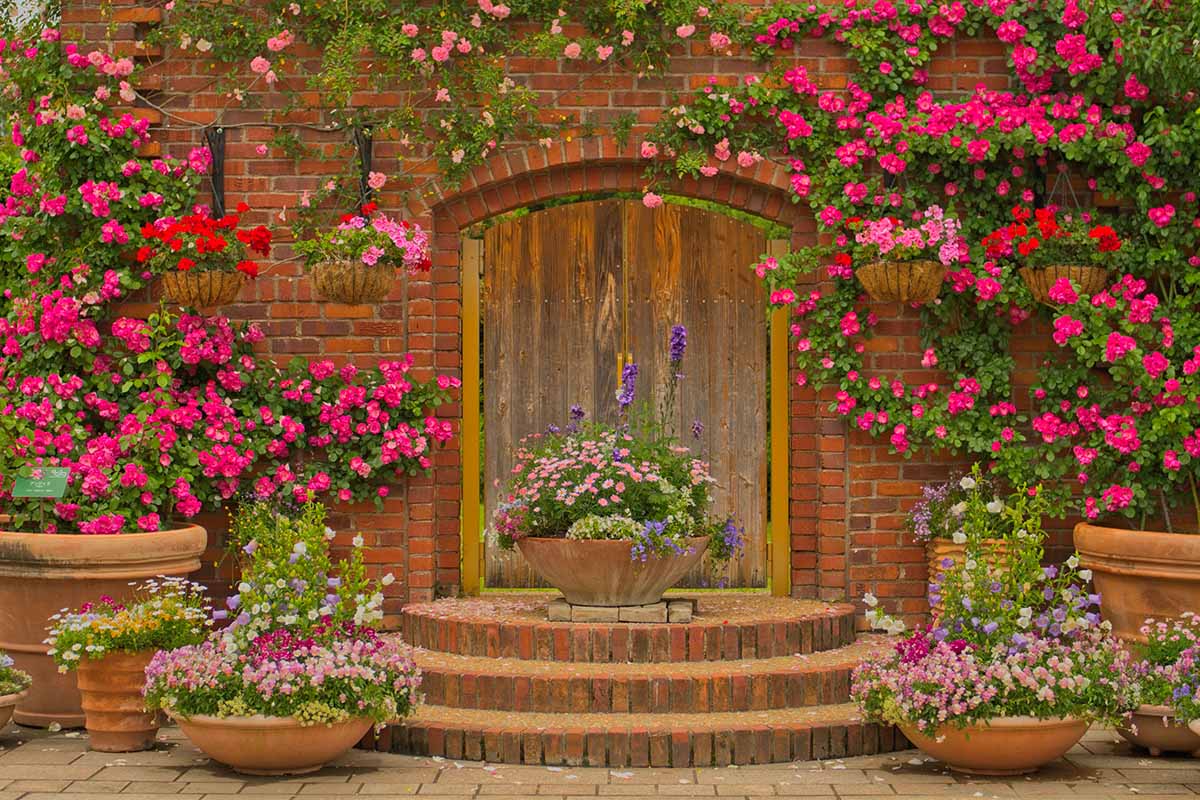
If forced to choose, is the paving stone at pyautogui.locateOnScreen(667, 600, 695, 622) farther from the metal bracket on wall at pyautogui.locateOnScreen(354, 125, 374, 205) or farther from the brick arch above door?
the metal bracket on wall at pyautogui.locateOnScreen(354, 125, 374, 205)

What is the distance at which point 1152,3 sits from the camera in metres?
7.60

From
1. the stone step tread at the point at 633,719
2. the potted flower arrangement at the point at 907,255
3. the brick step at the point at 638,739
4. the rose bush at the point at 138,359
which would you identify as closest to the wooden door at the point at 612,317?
the rose bush at the point at 138,359

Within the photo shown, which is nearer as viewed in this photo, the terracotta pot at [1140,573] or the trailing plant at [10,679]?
the trailing plant at [10,679]

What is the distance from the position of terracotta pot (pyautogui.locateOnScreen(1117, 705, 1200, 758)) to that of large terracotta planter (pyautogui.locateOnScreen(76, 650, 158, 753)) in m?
4.01

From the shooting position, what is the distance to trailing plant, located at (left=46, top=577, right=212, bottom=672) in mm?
A: 6293

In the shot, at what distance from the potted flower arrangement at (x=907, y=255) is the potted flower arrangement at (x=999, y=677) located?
4.99 feet

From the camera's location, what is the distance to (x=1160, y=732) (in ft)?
20.9

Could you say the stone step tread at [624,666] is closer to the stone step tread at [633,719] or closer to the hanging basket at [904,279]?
the stone step tread at [633,719]

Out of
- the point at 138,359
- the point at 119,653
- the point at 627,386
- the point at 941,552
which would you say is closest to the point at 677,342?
the point at 627,386

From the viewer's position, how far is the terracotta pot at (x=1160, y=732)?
6273mm

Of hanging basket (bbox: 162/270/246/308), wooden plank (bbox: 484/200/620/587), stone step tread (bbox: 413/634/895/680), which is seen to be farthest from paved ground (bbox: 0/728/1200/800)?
wooden plank (bbox: 484/200/620/587)

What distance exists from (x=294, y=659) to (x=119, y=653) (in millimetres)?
839

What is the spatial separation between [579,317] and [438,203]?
964 mm

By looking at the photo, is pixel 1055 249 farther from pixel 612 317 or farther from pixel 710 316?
pixel 612 317
